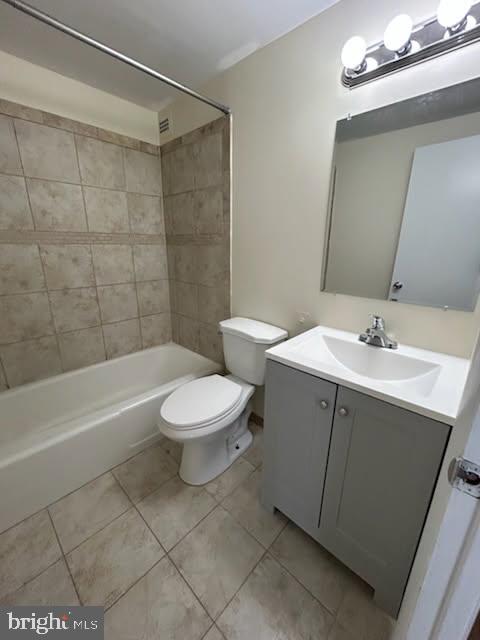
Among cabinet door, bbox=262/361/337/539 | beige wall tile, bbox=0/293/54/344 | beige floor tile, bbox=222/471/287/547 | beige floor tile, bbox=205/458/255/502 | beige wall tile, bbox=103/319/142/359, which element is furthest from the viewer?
beige wall tile, bbox=103/319/142/359

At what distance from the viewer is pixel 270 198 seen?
1.46 metres

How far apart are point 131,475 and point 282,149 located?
1982mm

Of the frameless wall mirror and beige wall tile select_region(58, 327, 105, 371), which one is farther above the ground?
the frameless wall mirror

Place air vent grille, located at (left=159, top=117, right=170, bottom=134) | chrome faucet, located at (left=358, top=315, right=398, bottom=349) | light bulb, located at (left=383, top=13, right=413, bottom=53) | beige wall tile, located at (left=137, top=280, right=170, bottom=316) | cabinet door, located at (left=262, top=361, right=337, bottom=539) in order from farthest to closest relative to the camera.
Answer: beige wall tile, located at (left=137, top=280, right=170, bottom=316) < air vent grille, located at (left=159, top=117, right=170, bottom=134) < chrome faucet, located at (left=358, top=315, right=398, bottom=349) < cabinet door, located at (left=262, top=361, right=337, bottom=539) < light bulb, located at (left=383, top=13, right=413, bottom=53)

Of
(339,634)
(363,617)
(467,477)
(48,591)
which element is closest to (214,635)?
(339,634)

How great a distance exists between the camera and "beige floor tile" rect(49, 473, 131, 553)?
1.20m

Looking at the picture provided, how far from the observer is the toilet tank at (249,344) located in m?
1.49

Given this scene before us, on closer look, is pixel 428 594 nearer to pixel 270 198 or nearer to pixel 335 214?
pixel 335 214

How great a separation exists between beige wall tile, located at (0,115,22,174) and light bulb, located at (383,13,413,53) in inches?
74.5

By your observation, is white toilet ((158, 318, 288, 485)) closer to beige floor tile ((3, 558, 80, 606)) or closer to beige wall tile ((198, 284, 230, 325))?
beige wall tile ((198, 284, 230, 325))

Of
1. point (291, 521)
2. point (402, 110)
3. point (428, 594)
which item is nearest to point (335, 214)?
point (402, 110)

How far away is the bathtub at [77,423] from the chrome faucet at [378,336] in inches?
46.2

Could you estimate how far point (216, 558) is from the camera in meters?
1.11

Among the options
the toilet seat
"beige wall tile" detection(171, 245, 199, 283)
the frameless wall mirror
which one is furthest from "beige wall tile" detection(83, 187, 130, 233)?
the frameless wall mirror
